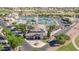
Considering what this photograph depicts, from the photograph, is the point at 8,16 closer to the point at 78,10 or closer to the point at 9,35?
the point at 9,35

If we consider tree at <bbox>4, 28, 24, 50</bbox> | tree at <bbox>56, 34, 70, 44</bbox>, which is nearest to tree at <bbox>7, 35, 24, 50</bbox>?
tree at <bbox>4, 28, 24, 50</bbox>

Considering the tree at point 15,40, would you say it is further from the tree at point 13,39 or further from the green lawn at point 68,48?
the green lawn at point 68,48

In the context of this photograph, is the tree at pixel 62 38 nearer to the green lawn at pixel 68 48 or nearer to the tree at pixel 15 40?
the green lawn at pixel 68 48

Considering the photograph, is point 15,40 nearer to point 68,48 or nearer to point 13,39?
point 13,39

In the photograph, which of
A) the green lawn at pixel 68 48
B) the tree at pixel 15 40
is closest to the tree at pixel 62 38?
the green lawn at pixel 68 48

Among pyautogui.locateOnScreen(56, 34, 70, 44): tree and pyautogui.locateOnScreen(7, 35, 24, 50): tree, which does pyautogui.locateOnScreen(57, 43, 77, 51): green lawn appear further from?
pyautogui.locateOnScreen(7, 35, 24, 50): tree

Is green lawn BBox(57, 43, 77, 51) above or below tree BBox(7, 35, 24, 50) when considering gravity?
below

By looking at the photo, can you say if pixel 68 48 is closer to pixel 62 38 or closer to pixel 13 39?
pixel 62 38

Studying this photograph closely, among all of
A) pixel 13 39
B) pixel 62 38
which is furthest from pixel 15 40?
pixel 62 38

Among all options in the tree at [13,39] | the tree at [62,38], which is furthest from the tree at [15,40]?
the tree at [62,38]

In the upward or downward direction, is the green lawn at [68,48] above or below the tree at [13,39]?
below

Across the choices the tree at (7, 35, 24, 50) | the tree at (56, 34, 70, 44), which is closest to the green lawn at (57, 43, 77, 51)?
the tree at (56, 34, 70, 44)
